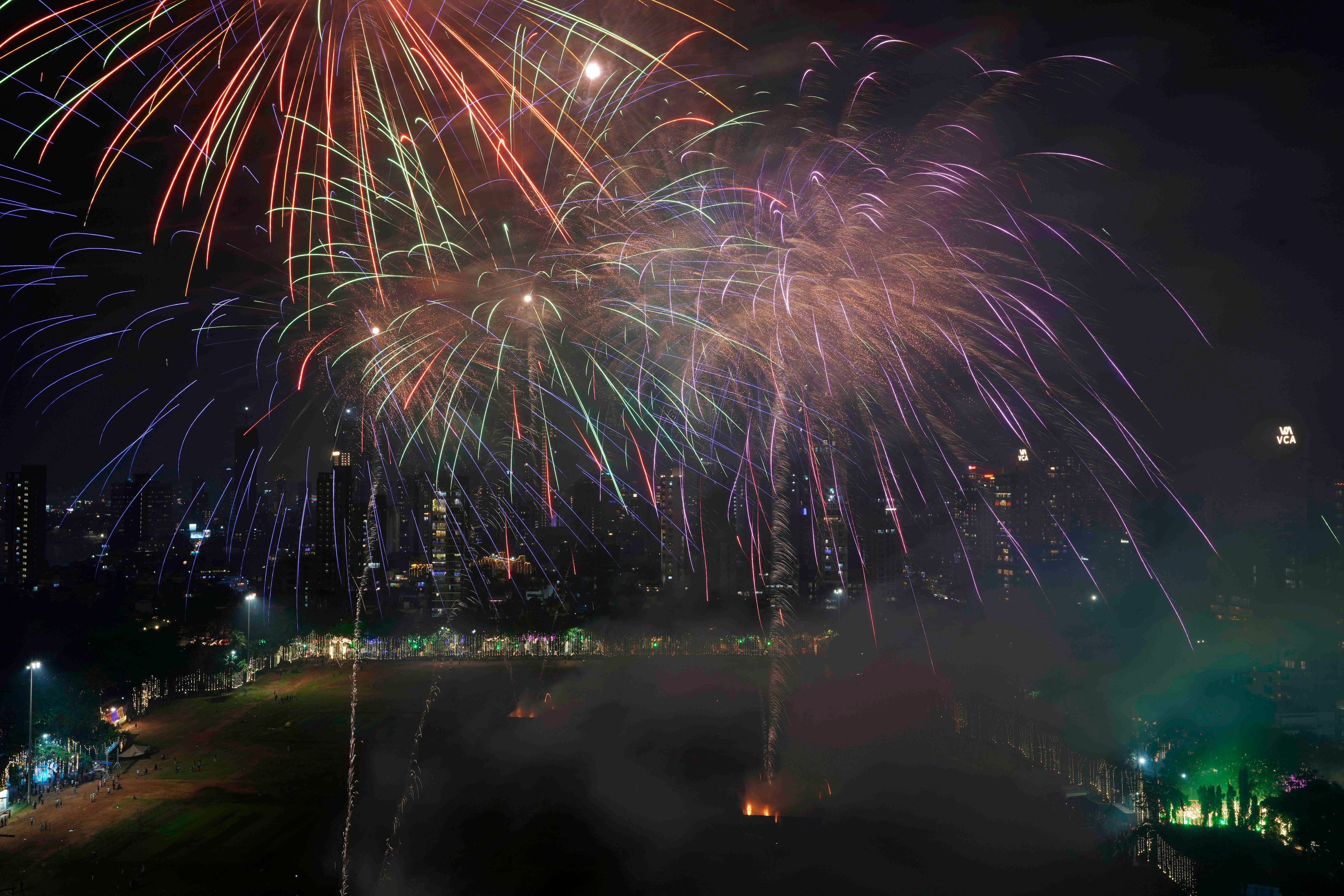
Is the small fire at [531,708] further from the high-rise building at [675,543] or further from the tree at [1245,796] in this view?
the tree at [1245,796]

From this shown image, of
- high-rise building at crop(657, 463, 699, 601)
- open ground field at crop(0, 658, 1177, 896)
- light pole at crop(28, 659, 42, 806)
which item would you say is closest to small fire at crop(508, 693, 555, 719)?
open ground field at crop(0, 658, 1177, 896)

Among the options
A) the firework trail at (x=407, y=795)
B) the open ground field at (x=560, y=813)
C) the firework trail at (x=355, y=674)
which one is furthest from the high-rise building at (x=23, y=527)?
the firework trail at (x=407, y=795)

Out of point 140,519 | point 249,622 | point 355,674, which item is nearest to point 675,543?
point 355,674

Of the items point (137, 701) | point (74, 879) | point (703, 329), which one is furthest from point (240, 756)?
point (703, 329)

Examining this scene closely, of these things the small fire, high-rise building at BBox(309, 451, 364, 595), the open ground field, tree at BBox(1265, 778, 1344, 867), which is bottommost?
the open ground field

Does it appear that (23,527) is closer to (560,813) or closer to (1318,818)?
(560,813)

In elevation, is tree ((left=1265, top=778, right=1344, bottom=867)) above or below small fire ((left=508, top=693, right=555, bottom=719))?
above

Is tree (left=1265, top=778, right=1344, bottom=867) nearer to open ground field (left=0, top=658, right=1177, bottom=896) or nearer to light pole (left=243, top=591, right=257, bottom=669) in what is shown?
open ground field (left=0, top=658, right=1177, bottom=896)
